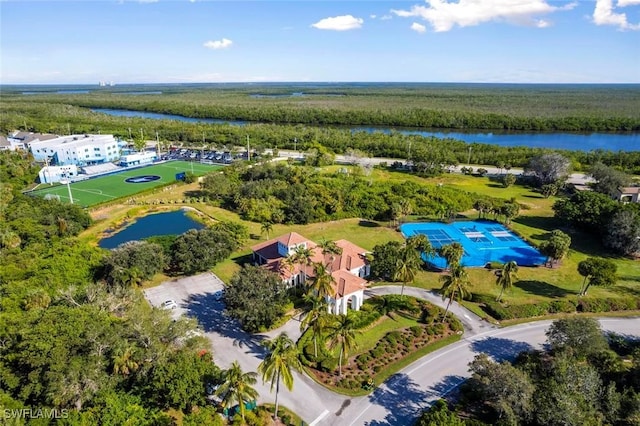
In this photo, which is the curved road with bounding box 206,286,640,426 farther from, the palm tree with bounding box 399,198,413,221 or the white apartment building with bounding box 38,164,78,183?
the white apartment building with bounding box 38,164,78,183

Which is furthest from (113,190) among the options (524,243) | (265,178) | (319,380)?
(524,243)

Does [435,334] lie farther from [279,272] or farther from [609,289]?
[609,289]

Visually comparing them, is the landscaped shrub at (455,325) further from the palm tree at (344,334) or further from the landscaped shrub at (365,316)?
the palm tree at (344,334)

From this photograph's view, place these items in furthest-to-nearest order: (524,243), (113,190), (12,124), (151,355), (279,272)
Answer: (12,124), (113,190), (524,243), (279,272), (151,355)

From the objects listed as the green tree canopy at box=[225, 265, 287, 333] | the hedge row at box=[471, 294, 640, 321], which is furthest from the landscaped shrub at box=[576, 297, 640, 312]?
the green tree canopy at box=[225, 265, 287, 333]

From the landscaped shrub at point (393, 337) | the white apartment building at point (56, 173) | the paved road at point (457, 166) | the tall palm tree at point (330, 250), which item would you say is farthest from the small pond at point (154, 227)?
the paved road at point (457, 166)

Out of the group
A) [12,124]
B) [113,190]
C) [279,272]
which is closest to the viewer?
[279,272]
